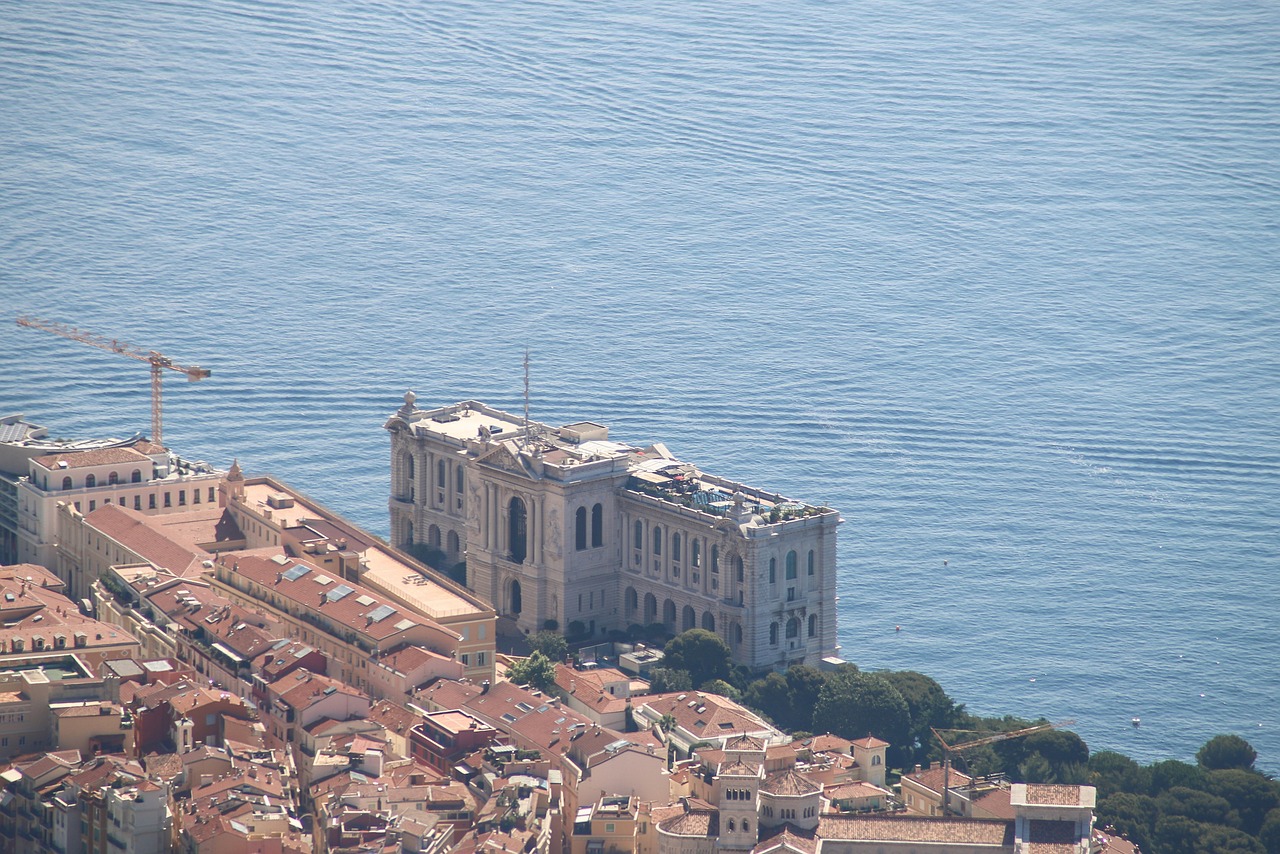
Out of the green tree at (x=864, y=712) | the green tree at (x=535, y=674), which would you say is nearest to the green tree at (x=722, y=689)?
the green tree at (x=864, y=712)

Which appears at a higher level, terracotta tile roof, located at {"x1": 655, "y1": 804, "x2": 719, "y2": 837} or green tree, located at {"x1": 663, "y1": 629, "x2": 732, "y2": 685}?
terracotta tile roof, located at {"x1": 655, "y1": 804, "x2": 719, "y2": 837}

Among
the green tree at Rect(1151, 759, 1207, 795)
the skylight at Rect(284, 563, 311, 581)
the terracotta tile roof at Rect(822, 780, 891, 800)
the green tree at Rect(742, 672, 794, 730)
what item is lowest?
the green tree at Rect(1151, 759, 1207, 795)

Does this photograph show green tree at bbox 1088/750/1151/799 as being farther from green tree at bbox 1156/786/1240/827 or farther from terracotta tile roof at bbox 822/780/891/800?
terracotta tile roof at bbox 822/780/891/800

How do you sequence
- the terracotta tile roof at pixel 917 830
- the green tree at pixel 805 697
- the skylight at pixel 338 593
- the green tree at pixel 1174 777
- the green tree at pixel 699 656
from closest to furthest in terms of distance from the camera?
the terracotta tile roof at pixel 917 830
the green tree at pixel 1174 777
the skylight at pixel 338 593
the green tree at pixel 805 697
the green tree at pixel 699 656

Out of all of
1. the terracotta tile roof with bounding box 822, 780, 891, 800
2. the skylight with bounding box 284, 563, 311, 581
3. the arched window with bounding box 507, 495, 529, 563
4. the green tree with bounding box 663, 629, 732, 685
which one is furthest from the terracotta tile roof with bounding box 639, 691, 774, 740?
the arched window with bounding box 507, 495, 529, 563

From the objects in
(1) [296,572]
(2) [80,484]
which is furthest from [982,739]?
(2) [80,484]

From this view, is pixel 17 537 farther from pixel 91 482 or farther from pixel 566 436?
pixel 566 436

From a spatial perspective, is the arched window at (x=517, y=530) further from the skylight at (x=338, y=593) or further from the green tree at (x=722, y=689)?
the skylight at (x=338, y=593)
